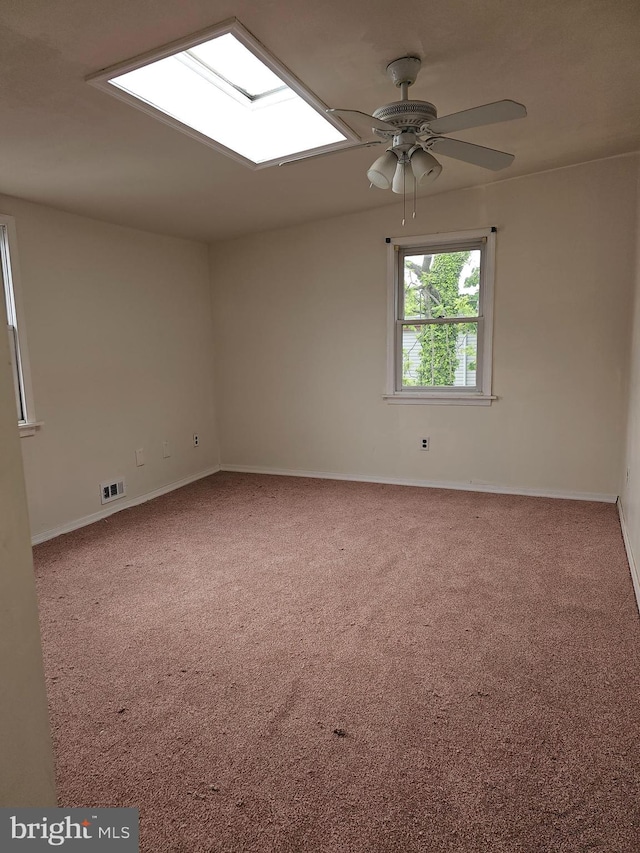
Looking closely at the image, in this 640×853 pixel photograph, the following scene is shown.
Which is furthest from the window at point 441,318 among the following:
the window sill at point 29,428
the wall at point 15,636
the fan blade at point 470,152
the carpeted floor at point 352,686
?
the wall at point 15,636

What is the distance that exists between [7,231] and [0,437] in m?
3.22

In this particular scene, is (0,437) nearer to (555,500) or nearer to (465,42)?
(465,42)

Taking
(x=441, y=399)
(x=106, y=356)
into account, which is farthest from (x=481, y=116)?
(x=106, y=356)

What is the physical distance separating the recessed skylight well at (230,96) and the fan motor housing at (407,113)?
49 cm

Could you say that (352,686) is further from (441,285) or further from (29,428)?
(441,285)

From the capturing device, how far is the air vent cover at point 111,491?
13.4ft

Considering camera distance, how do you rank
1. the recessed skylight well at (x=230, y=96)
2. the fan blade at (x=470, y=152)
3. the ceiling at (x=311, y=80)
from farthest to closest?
the fan blade at (x=470, y=152) → the recessed skylight well at (x=230, y=96) → the ceiling at (x=311, y=80)

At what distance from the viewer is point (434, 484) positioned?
4.68 meters

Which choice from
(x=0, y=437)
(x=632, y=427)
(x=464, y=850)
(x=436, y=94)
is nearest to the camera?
(x=0, y=437)

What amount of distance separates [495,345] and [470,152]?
6.99ft

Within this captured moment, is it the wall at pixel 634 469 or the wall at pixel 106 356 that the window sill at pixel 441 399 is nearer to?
the wall at pixel 634 469

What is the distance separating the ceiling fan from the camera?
2.06 metres

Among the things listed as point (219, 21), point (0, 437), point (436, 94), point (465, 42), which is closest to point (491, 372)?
point (436, 94)

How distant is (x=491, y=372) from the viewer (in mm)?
4359
